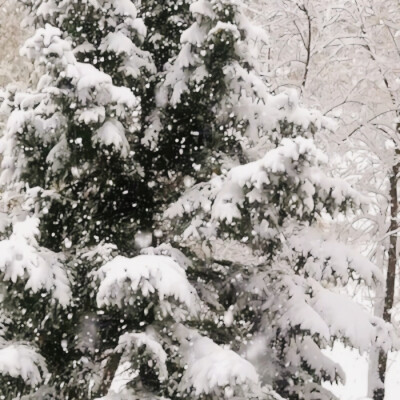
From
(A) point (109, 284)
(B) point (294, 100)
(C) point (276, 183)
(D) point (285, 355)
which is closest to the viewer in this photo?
(A) point (109, 284)

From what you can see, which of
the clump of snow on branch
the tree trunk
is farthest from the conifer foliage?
the tree trunk

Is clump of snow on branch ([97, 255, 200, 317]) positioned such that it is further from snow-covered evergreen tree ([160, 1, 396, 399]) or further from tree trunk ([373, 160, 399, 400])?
tree trunk ([373, 160, 399, 400])

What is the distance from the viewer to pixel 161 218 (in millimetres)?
6219

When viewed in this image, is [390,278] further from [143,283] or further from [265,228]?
[143,283]

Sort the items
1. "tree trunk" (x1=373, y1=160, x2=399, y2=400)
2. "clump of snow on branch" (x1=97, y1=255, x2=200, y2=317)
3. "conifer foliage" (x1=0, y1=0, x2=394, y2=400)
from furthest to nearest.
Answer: "tree trunk" (x1=373, y1=160, x2=399, y2=400) < "conifer foliage" (x1=0, y1=0, x2=394, y2=400) < "clump of snow on branch" (x1=97, y1=255, x2=200, y2=317)

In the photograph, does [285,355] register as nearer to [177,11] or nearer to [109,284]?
[109,284]

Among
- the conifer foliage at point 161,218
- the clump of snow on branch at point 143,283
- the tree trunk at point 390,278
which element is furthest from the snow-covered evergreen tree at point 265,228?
the tree trunk at point 390,278

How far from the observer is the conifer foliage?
4863mm

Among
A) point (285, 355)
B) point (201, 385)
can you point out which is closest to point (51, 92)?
point (201, 385)

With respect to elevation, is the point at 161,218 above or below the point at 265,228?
above

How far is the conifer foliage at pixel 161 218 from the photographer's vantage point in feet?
16.0

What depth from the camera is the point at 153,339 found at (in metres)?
4.95

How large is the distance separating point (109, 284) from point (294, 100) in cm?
254

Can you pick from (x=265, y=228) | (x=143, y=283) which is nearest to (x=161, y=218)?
(x=265, y=228)
